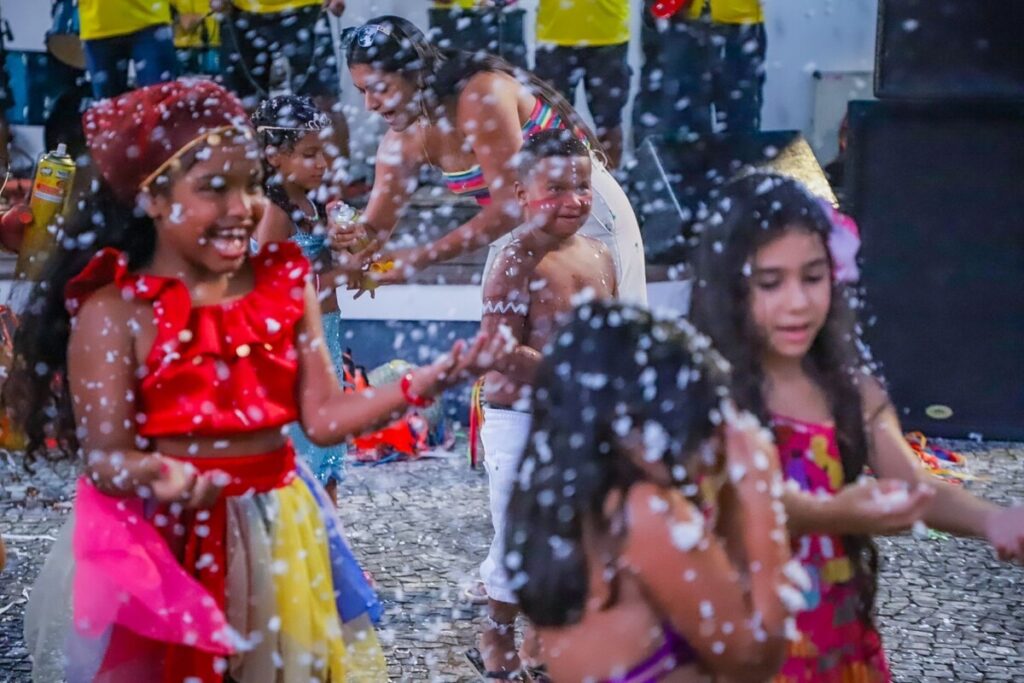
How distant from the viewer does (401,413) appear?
7.37ft

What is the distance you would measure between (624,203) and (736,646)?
6.46 feet

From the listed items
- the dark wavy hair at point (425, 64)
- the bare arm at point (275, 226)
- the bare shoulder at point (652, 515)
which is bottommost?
the bare arm at point (275, 226)

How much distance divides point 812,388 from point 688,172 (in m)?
4.18

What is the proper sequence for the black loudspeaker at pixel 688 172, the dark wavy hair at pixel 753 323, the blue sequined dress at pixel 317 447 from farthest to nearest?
the black loudspeaker at pixel 688 172 → the blue sequined dress at pixel 317 447 → the dark wavy hair at pixel 753 323

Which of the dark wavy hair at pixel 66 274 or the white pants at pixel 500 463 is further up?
the dark wavy hair at pixel 66 274

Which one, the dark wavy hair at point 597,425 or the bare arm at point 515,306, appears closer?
the dark wavy hair at point 597,425

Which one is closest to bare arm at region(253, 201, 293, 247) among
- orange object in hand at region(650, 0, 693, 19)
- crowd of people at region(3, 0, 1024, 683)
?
crowd of people at region(3, 0, 1024, 683)

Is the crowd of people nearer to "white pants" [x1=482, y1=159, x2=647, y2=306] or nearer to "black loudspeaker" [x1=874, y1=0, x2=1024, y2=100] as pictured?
"white pants" [x1=482, y1=159, x2=647, y2=306]

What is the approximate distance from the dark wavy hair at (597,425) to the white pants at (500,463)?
1.25m

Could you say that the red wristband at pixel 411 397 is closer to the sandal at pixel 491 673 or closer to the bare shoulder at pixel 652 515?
the bare shoulder at pixel 652 515

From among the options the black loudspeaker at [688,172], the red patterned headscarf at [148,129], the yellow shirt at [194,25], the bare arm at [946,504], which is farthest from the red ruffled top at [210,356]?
the yellow shirt at [194,25]

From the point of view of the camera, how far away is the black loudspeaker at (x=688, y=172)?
19.9 feet

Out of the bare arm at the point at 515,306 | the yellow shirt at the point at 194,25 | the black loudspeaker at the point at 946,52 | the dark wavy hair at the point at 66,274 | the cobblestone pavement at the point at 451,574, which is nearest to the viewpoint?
the dark wavy hair at the point at 66,274

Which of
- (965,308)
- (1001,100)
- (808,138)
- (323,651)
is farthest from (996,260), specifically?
(323,651)
